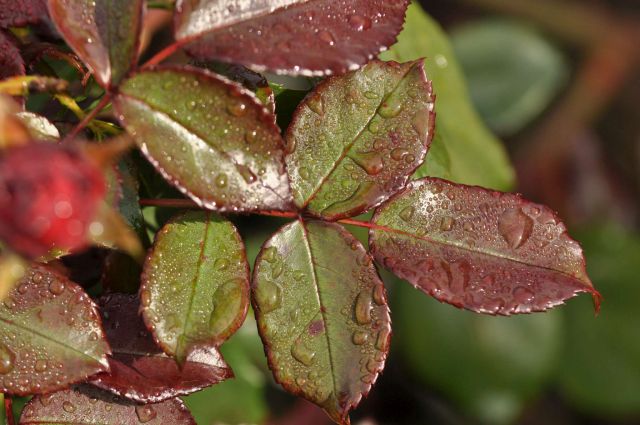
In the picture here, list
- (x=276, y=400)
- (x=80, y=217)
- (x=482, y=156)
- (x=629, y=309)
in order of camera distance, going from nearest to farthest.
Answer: (x=80, y=217) → (x=482, y=156) → (x=276, y=400) → (x=629, y=309)

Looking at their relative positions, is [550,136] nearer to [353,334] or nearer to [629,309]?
[629,309]

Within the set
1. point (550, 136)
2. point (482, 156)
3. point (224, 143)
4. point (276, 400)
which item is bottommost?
point (276, 400)

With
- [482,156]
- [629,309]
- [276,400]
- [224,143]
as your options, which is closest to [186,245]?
[224,143]

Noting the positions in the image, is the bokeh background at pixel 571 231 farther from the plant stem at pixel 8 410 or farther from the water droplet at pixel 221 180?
the water droplet at pixel 221 180

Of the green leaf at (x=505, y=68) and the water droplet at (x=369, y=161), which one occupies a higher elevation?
the water droplet at (x=369, y=161)

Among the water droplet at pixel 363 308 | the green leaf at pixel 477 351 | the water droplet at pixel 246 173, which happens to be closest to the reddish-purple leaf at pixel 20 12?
the water droplet at pixel 246 173

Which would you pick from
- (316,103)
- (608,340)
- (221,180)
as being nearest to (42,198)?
(221,180)

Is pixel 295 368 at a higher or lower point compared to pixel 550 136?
higher
